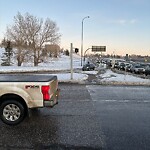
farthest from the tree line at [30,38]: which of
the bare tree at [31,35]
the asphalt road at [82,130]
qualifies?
the asphalt road at [82,130]

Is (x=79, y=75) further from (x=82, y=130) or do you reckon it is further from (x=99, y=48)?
(x=99, y=48)

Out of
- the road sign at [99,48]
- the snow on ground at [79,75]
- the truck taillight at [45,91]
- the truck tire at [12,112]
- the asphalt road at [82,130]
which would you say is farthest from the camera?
the road sign at [99,48]

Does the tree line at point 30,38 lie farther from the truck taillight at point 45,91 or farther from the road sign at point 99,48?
the truck taillight at point 45,91

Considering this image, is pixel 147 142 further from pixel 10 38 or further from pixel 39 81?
pixel 10 38

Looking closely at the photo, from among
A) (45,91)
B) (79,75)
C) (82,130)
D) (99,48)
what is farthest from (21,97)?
(99,48)

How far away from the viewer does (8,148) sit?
5570 mm

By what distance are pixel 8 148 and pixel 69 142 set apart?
1309 millimetres

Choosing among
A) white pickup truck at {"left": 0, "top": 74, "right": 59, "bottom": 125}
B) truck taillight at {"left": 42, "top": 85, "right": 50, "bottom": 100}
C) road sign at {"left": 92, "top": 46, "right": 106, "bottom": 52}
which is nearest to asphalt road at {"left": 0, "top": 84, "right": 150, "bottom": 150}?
white pickup truck at {"left": 0, "top": 74, "right": 59, "bottom": 125}

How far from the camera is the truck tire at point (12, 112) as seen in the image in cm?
739

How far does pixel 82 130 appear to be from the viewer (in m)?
7.00

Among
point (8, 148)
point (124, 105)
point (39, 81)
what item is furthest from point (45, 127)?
point (124, 105)

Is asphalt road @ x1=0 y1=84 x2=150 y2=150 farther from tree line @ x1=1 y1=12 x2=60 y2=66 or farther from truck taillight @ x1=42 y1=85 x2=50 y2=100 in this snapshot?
tree line @ x1=1 y1=12 x2=60 y2=66

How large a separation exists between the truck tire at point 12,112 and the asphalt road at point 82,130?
0.17 metres

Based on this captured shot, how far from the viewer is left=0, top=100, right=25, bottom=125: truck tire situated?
24.3ft
